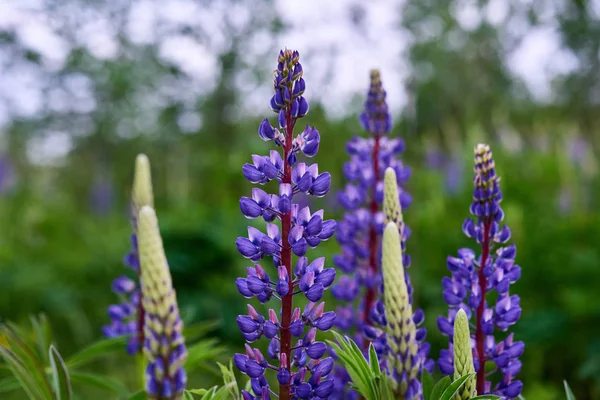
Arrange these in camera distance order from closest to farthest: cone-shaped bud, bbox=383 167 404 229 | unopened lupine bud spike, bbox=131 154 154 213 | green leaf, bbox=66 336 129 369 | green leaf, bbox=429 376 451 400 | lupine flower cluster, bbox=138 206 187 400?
lupine flower cluster, bbox=138 206 187 400, green leaf, bbox=429 376 451 400, cone-shaped bud, bbox=383 167 404 229, unopened lupine bud spike, bbox=131 154 154 213, green leaf, bbox=66 336 129 369

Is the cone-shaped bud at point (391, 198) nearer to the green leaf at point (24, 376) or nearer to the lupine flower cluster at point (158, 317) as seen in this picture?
the lupine flower cluster at point (158, 317)

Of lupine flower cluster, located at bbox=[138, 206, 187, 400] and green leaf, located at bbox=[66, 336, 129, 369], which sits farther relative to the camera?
green leaf, located at bbox=[66, 336, 129, 369]

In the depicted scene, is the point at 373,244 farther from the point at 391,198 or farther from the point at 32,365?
the point at 32,365

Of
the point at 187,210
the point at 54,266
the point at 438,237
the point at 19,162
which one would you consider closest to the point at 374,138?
the point at 438,237

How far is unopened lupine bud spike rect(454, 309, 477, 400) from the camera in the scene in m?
0.97

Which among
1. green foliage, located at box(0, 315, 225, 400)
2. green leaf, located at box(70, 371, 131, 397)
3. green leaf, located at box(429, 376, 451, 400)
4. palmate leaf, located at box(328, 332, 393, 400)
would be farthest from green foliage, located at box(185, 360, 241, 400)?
green leaf, located at box(70, 371, 131, 397)

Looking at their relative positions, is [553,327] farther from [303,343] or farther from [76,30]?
[76,30]

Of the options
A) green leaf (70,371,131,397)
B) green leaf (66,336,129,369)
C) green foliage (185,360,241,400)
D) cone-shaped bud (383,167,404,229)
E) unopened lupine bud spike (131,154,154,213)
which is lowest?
green leaf (70,371,131,397)

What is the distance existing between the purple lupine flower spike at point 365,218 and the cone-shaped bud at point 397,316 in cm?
42

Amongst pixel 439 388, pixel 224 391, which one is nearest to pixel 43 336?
pixel 224 391

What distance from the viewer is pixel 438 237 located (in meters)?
4.28

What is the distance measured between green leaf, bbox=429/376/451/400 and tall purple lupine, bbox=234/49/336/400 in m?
0.18

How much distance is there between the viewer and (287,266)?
109 cm

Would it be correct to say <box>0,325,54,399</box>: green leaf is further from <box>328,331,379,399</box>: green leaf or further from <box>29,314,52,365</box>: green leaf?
<box>328,331,379,399</box>: green leaf
